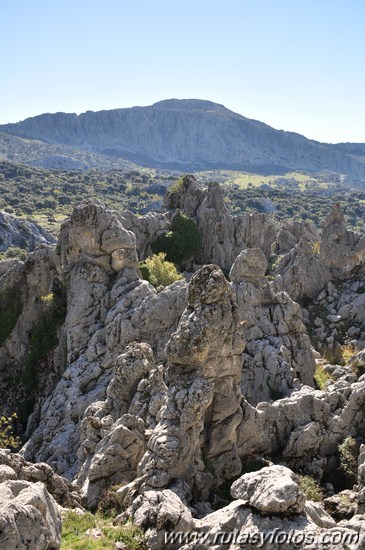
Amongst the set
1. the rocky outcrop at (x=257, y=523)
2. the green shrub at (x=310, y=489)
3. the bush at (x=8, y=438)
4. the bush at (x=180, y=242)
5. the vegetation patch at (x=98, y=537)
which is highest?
the bush at (x=180, y=242)

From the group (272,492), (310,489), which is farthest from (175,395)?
(272,492)

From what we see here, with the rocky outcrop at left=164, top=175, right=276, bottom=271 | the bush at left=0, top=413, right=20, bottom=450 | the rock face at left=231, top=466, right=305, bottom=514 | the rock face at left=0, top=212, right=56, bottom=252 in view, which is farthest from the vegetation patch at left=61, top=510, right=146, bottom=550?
the rock face at left=0, top=212, right=56, bottom=252

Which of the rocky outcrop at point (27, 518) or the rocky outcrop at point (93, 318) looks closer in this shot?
Result: the rocky outcrop at point (27, 518)

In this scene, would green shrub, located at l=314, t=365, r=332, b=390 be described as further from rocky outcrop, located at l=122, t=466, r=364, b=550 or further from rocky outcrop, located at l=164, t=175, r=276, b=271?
rocky outcrop, located at l=164, t=175, r=276, b=271

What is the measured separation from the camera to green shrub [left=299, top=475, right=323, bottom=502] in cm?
1902

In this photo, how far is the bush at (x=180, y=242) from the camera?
51.9 m

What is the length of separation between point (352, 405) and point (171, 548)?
40.9ft

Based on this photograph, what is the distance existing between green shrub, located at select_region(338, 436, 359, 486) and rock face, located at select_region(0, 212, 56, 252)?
9577 cm

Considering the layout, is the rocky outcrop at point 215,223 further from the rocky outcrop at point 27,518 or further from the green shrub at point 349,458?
the rocky outcrop at point 27,518

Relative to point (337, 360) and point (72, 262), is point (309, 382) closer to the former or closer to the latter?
point (337, 360)

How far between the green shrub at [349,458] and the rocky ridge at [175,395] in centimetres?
39

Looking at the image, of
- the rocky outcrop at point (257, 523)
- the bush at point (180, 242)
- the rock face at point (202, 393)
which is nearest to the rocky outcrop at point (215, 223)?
the bush at point (180, 242)

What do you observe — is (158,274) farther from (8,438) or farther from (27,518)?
(27,518)

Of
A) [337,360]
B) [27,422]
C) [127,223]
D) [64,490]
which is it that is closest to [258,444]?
[64,490]
